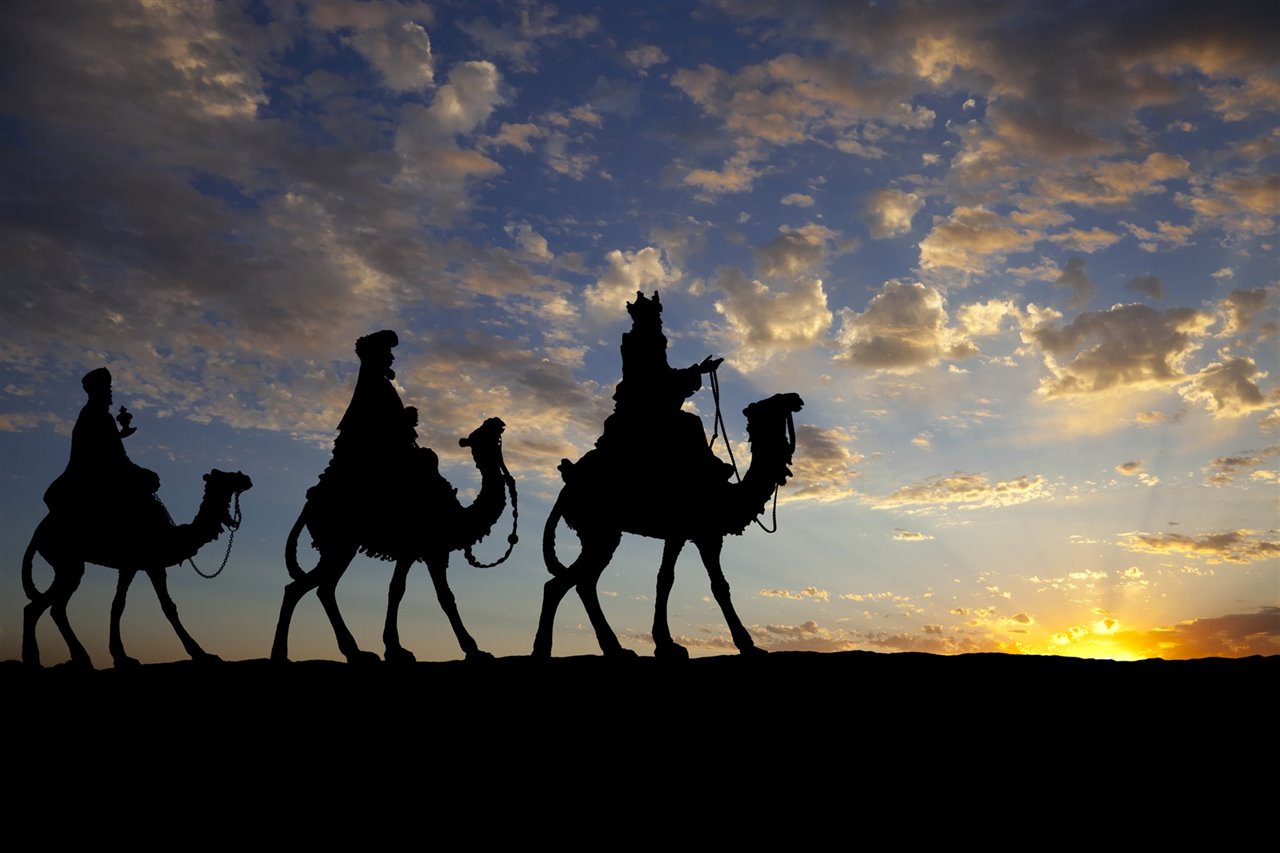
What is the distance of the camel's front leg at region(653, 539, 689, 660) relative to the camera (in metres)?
10.8

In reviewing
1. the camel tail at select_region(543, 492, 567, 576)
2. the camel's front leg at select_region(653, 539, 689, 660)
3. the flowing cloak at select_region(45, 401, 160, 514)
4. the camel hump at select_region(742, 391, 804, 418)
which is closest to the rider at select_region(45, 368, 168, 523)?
the flowing cloak at select_region(45, 401, 160, 514)

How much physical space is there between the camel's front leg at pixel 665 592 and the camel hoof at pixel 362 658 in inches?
129

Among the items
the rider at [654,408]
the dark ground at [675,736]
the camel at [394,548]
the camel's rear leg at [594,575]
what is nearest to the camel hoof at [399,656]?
the camel at [394,548]

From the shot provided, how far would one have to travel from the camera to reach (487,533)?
1270 cm

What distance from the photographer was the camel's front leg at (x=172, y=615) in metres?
12.5

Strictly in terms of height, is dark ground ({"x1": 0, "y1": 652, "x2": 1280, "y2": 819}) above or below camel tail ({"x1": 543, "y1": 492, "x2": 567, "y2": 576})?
below

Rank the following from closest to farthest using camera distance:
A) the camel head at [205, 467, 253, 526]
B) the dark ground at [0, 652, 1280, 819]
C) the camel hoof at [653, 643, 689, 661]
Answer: the dark ground at [0, 652, 1280, 819]
the camel hoof at [653, 643, 689, 661]
the camel head at [205, 467, 253, 526]

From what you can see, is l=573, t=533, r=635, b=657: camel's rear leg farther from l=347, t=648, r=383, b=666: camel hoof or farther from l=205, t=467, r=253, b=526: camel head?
l=205, t=467, r=253, b=526: camel head

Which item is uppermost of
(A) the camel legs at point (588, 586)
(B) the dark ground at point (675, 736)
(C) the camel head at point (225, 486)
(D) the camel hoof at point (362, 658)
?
(C) the camel head at point (225, 486)

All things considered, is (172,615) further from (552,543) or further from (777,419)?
(777,419)

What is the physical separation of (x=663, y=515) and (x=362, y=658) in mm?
3866

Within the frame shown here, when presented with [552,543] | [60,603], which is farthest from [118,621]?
[552,543]

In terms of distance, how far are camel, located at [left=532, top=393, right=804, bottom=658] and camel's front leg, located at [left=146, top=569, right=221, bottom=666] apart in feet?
15.5

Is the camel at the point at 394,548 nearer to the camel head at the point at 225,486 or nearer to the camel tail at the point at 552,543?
the camel tail at the point at 552,543
